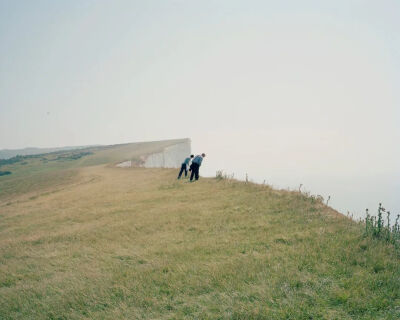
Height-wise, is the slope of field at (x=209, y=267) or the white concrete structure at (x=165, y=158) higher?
the white concrete structure at (x=165, y=158)

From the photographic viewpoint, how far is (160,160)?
226 ft

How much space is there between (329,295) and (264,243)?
7.99 ft

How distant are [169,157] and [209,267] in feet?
242

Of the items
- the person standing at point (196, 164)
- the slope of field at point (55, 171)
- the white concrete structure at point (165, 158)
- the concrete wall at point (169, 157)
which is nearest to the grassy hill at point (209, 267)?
the person standing at point (196, 164)

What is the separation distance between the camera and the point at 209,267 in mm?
5824

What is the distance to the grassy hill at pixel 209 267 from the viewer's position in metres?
4.55

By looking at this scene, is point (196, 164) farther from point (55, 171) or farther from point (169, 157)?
point (169, 157)

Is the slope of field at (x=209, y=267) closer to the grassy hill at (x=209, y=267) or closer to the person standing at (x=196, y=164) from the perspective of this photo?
the grassy hill at (x=209, y=267)

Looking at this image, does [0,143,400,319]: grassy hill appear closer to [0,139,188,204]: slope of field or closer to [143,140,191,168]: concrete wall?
[0,139,188,204]: slope of field

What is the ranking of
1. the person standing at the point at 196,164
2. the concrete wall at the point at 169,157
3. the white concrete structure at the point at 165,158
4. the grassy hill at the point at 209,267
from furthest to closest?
the concrete wall at the point at 169,157
the white concrete structure at the point at 165,158
the person standing at the point at 196,164
the grassy hill at the point at 209,267

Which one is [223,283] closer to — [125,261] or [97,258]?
[125,261]

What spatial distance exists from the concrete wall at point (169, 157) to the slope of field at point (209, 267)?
145ft

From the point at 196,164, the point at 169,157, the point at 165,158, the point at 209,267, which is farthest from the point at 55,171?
the point at 209,267

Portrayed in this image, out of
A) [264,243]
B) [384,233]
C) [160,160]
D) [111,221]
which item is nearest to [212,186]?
[111,221]
